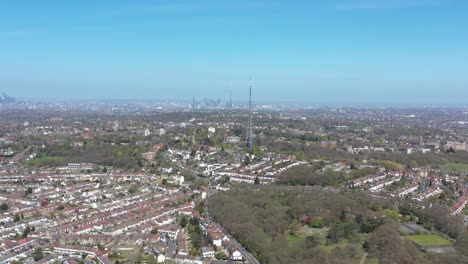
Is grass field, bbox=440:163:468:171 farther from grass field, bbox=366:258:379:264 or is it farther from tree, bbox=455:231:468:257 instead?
grass field, bbox=366:258:379:264

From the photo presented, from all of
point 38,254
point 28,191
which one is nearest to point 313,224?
point 38,254

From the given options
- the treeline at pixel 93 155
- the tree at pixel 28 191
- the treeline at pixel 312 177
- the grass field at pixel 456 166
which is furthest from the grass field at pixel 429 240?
the treeline at pixel 93 155

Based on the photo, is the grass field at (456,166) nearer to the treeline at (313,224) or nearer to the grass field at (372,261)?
the treeline at (313,224)

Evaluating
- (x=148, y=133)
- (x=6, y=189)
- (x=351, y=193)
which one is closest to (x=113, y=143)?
(x=148, y=133)

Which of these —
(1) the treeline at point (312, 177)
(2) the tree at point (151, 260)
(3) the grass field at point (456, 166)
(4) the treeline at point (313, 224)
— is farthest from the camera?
(3) the grass field at point (456, 166)

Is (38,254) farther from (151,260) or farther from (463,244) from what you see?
(463,244)
